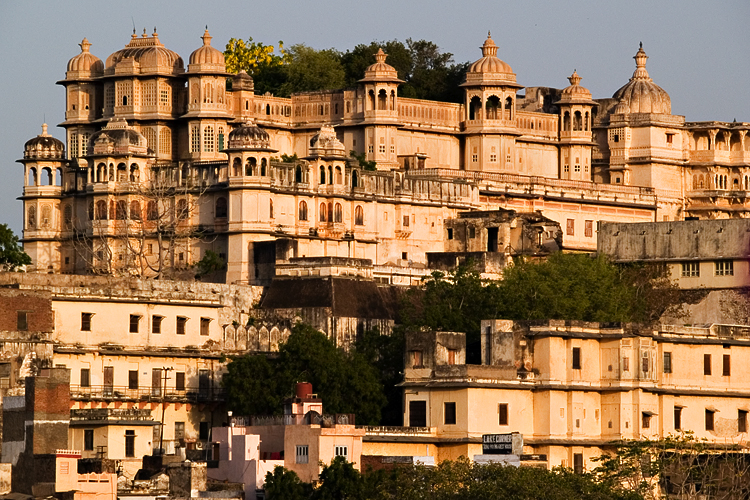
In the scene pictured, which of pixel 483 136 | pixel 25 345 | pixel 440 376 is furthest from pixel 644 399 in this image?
pixel 483 136

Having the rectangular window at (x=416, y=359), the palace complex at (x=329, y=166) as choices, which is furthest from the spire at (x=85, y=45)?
the rectangular window at (x=416, y=359)

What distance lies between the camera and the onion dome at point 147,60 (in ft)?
398

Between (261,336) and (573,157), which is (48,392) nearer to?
(261,336)

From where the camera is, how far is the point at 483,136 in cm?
12838

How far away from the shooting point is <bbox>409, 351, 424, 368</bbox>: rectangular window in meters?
88.6

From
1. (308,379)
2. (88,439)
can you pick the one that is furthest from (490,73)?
(88,439)

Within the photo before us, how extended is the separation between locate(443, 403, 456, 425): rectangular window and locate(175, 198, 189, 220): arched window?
1155 inches

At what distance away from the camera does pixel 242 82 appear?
409 feet

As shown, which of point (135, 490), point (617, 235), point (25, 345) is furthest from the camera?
point (617, 235)

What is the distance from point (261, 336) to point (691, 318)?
701 inches

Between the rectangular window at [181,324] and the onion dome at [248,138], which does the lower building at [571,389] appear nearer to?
the rectangular window at [181,324]

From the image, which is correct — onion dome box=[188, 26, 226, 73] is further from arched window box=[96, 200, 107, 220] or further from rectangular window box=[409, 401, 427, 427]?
rectangular window box=[409, 401, 427, 427]

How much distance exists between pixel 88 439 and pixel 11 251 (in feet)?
96.3

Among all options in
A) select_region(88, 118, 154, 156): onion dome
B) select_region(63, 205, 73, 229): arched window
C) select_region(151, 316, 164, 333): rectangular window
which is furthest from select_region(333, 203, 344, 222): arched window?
select_region(151, 316, 164, 333): rectangular window
